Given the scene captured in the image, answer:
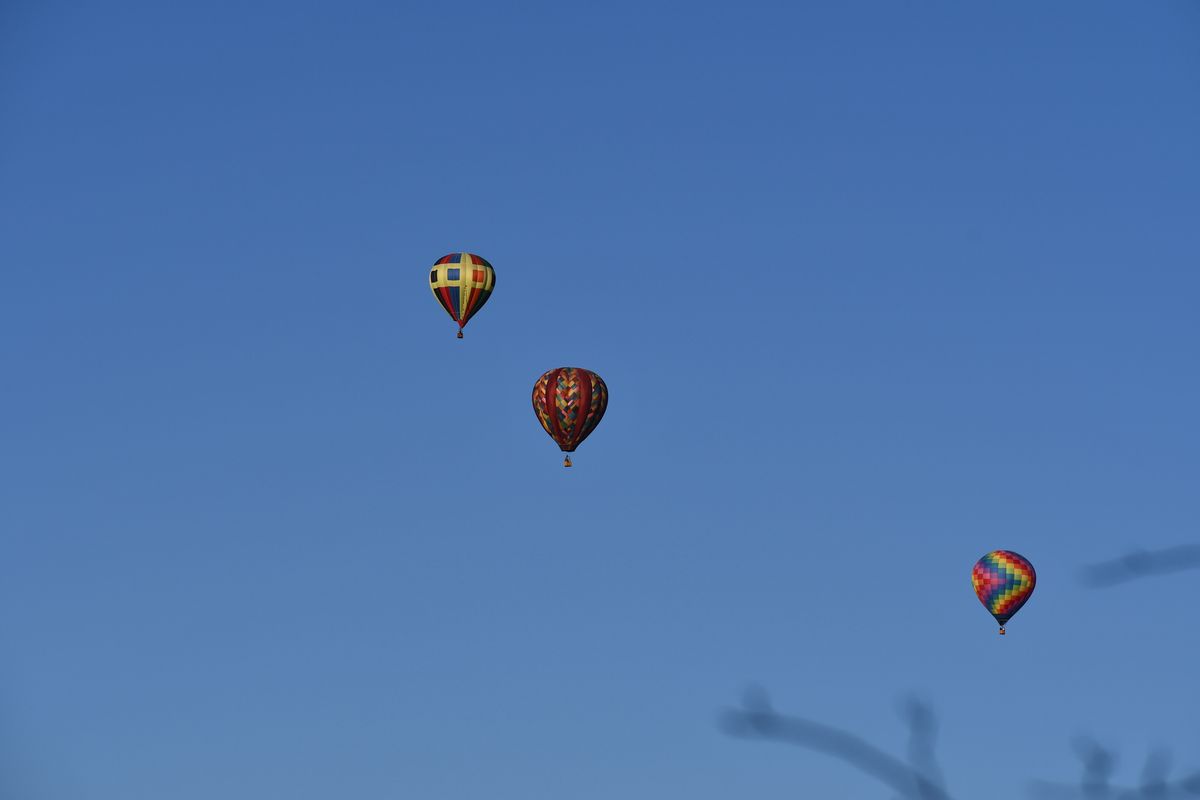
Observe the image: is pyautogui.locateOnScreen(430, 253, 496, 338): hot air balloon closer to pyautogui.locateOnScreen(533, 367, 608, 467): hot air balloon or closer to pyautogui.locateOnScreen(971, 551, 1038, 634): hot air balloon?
pyautogui.locateOnScreen(533, 367, 608, 467): hot air balloon

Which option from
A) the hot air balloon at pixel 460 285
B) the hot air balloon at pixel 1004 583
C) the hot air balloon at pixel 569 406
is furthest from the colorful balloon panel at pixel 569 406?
the hot air balloon at pixel 1004 583

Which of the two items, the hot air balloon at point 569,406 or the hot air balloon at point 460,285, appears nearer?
the hot air balloon at point 569,406

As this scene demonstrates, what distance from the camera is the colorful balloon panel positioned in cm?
10600

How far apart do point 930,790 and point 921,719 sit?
2.18 feet

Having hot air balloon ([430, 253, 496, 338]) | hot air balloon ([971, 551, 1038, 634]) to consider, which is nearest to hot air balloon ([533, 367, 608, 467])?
hot air balloon ([430, 253, 496, 338])

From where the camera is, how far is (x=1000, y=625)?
120 meters

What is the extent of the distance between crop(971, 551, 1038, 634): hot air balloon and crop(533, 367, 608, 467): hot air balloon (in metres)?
27.0

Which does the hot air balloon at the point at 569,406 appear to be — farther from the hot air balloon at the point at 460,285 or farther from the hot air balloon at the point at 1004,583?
the hot air balloon at the point at 1004,583

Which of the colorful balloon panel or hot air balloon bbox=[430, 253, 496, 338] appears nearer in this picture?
the colorful balloon panel

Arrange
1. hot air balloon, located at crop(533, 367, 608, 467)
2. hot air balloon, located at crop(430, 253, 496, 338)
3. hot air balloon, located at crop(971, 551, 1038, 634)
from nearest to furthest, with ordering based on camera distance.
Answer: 1. hot air balloon, located at crop(533, 367, 608, 467)
2. hot air balloon, located at crop(430, 253, 496, 338)
3. hot air balloon, located at crop(971, 551, 1038, 634)

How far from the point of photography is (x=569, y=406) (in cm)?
10594

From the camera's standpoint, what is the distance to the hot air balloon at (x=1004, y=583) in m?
119

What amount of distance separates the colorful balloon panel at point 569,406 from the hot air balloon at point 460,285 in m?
6.08

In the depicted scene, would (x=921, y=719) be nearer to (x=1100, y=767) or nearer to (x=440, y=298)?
(x=1100, y=767)
